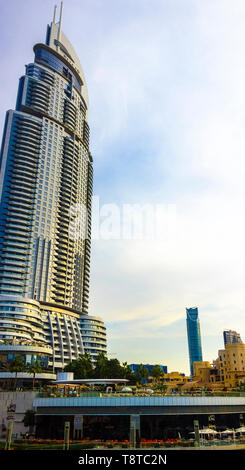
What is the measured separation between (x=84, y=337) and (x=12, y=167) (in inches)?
3627

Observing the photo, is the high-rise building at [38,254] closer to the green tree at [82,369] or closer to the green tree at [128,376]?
the green tree at [82,369]

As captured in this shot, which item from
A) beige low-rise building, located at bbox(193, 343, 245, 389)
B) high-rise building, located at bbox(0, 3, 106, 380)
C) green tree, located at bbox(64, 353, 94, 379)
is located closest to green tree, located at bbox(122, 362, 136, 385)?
green tree, located at bbox(64, 353, 94, 379)

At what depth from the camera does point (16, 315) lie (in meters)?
146

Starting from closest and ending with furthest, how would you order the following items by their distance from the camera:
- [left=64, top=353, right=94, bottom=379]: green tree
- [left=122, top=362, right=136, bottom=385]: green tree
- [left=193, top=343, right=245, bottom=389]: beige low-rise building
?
[left=64, top=353, right=94, bottom=379]: green tree, [left=122, top=362, right=136, bottom=385]: green tree, [left=193, top=343, right=245, bottom=389]: beige low-rise building

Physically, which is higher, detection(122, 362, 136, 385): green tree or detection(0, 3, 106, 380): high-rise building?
detection(0, 3, 106, 380): high-rise building

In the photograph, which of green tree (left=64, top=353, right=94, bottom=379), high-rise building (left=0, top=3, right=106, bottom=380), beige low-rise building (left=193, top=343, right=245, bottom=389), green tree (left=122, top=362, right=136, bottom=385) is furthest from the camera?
high-rise building (left=0, top=3, right=106, bottom=380)

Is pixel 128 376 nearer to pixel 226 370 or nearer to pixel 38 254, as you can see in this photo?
pixel 226 370

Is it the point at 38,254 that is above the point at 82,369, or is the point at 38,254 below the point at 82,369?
above

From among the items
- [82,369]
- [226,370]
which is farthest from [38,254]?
[226,370]

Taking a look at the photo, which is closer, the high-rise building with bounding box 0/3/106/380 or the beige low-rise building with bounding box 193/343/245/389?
the beige low-rise building with bounding box 193/343/245/389

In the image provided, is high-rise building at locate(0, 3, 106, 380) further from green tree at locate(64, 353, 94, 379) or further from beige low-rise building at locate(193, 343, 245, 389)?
beige low-rise building at locate(193, 343, 245, 389)
